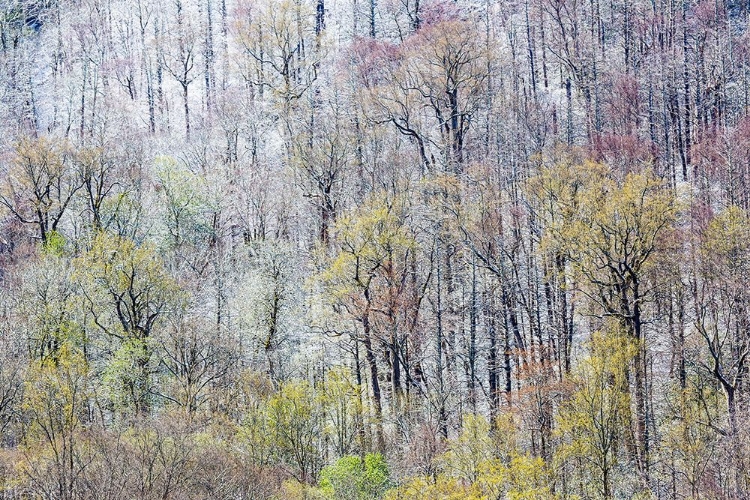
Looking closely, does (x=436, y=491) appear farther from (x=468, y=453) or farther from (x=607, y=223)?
(x=607, y=223)

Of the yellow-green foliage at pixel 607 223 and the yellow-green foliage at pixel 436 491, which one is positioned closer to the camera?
the yellow-green foliage at pixel 436 491

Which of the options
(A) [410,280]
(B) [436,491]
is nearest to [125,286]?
(A) [410,280]

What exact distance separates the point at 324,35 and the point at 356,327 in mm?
44646

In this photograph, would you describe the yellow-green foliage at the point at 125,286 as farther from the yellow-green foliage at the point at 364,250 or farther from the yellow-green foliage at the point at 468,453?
the yellow-green foliage at the point at 468,453

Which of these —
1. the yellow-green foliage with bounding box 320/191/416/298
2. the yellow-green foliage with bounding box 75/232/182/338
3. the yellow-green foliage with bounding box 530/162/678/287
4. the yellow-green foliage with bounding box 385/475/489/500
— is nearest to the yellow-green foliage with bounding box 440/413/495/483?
the yellow-green foliage with bounding box 385/475/489/500

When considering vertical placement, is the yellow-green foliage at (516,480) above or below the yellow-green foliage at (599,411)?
below

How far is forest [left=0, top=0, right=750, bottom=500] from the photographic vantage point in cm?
3856

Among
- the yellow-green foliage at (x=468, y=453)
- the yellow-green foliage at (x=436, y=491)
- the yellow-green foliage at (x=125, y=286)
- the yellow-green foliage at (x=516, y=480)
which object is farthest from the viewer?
the yellow-green foliage at (x=125, y=286)

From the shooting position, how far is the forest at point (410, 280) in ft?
127

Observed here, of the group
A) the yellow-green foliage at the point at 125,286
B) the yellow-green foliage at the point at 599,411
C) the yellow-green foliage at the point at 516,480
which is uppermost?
the yellow-green foliage at the point at 125,286

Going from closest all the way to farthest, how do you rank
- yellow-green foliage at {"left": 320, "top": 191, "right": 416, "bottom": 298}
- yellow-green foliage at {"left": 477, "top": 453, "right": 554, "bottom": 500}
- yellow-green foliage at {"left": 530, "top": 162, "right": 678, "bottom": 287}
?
yellow-green foliage at {"left": 477, "top": 453, "right": 554, "bottom": 500} → yellow-green foliage at {"left": 530, "top": 162, "right": 678, "bottom": 287} → yellow-green foliage at {"left": 320, "top": 191, "right": 416, "bottom": 298}

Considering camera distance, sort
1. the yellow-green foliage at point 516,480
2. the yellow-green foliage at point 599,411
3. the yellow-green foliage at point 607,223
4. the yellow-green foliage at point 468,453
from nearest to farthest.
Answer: the yellow-green foliage at point 516,480, the yellow-green foliage at point 468,453, the yellow-green foliage at point 599,411, the yellow-green foliage at point 607,223

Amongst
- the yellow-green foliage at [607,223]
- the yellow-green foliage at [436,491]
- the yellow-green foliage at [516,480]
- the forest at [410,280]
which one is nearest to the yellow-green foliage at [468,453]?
the forest at [410,280]

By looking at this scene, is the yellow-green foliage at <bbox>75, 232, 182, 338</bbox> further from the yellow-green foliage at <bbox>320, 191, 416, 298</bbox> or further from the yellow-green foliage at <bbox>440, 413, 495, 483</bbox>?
the yellow-green foliage at <bbox>440, 413, 495, 483</bbox>
